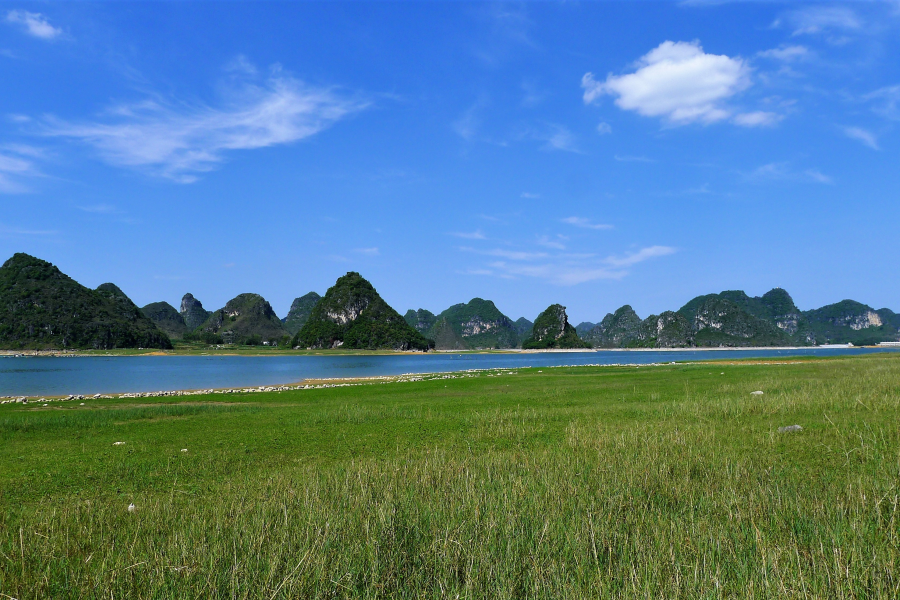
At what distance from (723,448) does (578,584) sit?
22.5 feet

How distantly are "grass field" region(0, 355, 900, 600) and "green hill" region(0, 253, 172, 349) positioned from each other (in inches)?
6480

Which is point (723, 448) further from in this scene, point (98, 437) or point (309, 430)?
point (98, 437)

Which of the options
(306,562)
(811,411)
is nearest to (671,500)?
(306,562)

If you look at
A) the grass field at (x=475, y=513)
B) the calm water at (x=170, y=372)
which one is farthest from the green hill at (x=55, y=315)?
the grass field at (x=475, y=513)

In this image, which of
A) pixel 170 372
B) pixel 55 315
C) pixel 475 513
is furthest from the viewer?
pixel 55 315

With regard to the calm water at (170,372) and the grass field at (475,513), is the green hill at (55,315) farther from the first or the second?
the grass field at (475,513)

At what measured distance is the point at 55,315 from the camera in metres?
149

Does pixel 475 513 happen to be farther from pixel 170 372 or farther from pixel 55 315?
pixel 55 315

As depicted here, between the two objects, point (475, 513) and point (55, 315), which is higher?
point (55, 315)

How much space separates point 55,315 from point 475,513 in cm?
18295

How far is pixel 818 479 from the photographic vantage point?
765cm

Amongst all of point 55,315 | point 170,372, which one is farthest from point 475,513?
point 55,315

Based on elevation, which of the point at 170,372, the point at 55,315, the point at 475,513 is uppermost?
the point at 55,315

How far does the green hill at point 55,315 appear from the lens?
469 ft
